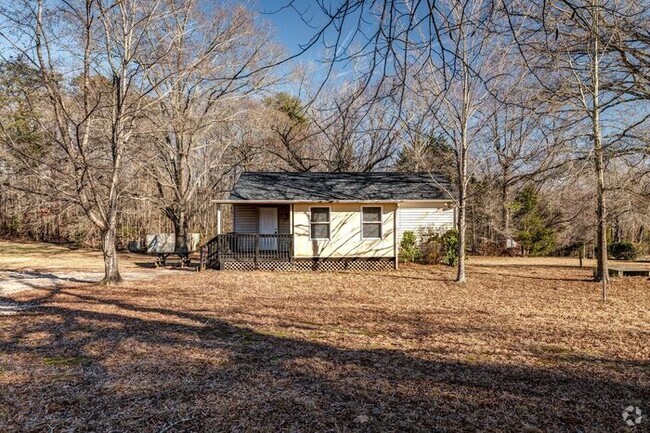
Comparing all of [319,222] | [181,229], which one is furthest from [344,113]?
[181,229]

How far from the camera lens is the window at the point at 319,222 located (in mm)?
15805

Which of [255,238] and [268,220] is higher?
[268,220]

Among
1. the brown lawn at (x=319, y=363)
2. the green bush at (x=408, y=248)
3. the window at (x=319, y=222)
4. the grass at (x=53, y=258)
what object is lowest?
the brown lawn at (x=319, y=363)

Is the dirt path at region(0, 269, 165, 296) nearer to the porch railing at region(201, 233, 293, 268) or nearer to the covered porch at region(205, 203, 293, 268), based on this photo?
the porch railing at region(201, 233, 293, 268)

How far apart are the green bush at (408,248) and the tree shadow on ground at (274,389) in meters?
11.9

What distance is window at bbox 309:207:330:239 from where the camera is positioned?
15.8 meters

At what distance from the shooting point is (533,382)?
4.14 m

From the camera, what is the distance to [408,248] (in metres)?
17.0

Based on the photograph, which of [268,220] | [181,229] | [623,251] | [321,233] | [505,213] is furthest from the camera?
[505,213]

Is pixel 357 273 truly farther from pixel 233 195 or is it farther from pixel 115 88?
pixel 115 88

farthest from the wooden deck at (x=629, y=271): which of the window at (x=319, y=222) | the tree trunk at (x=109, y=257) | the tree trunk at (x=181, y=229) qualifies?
the tree trunk at (x=181, y=229)

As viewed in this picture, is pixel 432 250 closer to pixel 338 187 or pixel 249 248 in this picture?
pixel 338 187

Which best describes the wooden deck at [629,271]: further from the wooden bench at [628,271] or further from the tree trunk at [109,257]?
the tree trunk at [109,257]

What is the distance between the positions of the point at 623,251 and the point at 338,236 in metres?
16.8
